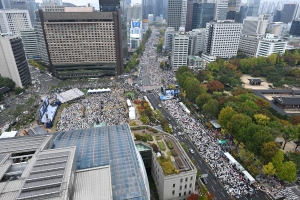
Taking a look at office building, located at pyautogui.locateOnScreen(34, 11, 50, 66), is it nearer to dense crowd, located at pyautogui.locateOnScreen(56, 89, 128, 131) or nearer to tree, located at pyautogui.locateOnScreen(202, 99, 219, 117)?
dense crowd, located at pyautogui.locateOnScreen(56, 89, 128, 131)

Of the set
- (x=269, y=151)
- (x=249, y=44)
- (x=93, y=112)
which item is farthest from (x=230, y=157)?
(x=249, y=44)

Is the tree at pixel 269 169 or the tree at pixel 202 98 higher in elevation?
the tree at pixel 202 98

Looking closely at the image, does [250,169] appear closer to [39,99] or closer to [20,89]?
[39,99]

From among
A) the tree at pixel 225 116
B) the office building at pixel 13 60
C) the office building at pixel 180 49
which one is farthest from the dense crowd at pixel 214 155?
the office building at pixel 13 60

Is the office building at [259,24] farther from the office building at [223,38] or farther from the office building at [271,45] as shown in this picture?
the office building at [223,38]

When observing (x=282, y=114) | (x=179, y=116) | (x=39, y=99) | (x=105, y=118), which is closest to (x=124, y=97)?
(x=105, y=118)

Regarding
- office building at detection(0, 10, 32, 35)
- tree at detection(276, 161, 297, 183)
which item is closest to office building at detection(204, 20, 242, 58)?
tree at detection(276, 161, 297, 183)
